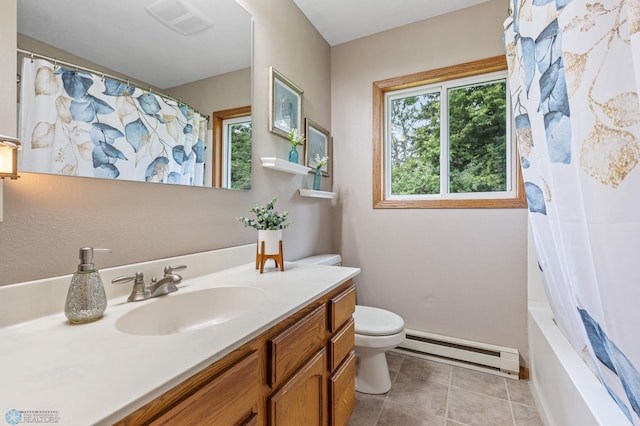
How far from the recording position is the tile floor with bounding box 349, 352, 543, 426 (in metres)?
1.47

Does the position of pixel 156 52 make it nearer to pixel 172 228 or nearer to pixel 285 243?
pixel 172 228

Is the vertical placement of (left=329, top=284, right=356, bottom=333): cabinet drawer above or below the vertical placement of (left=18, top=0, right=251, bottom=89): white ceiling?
below

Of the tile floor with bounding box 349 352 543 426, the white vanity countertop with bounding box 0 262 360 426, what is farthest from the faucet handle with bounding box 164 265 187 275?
the tile floor with bounding box 349 352 543 426

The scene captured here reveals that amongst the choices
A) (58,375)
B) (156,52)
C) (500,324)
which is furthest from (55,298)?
(500,324)

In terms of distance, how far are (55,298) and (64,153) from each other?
16.3 inches

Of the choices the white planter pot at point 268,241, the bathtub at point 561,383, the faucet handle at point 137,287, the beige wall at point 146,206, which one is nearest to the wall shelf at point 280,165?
the beige wall at point 146,206

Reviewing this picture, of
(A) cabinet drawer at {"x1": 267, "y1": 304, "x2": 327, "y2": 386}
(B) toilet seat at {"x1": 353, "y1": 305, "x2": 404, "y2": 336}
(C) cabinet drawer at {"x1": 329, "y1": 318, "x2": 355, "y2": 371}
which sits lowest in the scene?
(B) toilet seat at {"x1": 353, "y1": 305, "x2": 404, "y2": 336}

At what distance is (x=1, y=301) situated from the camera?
69 cm

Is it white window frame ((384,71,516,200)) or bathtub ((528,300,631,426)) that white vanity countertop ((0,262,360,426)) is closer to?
bathtub ((528,300,631,426))

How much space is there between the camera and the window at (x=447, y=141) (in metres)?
1.98

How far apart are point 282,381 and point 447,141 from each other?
6.53ft

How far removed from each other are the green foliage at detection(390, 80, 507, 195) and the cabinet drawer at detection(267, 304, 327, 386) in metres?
1.55

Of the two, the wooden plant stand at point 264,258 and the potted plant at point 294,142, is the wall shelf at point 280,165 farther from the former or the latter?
the wooden plant stand at point 264,258

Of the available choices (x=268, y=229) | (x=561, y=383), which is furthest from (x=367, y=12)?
(x=561, y=383)
